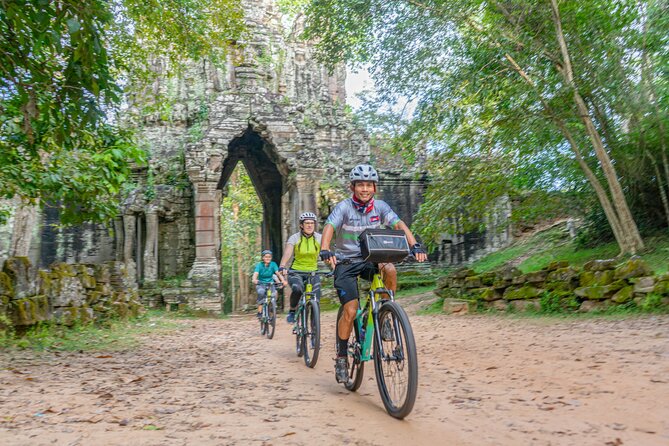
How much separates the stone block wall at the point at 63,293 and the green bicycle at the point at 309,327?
12.7ft

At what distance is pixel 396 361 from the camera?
4.00 m

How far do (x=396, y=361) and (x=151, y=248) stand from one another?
53.3 ft

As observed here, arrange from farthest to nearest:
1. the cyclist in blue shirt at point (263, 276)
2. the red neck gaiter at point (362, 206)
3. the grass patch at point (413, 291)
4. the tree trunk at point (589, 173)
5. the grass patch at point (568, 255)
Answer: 1. the grass patch at point (413, 291)
2. the grass patch at point (568, 255)
3. the cyclist in blue shirt at point (263, 276)
4. the tree trunk at point (589, 173)
5. the red neck gaiter at point (362, 206)

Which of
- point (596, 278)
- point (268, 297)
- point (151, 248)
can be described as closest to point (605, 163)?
point (596, 278)

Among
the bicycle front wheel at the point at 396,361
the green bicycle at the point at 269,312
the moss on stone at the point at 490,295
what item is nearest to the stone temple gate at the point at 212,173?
the green bicycle at the point at 269,312

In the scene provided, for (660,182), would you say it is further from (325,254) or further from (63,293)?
(63,293)

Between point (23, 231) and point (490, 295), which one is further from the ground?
point (23, 231)

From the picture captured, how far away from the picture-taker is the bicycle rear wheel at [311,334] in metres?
6.29

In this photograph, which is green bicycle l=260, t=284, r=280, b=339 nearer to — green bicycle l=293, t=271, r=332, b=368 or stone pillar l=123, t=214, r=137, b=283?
green bicycle l=293, t=271, r=332, b=368

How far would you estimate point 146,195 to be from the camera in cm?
1942

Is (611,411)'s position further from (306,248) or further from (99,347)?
(99,347)

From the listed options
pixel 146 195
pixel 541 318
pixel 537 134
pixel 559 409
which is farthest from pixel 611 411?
pixel 146 195

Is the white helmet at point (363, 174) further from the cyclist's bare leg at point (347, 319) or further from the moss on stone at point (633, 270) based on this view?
the moss on stone at point (633, 270)

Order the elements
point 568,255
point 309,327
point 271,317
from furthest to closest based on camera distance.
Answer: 1. point 568,255
2. point 271,317
3. point 309,327
